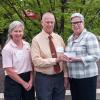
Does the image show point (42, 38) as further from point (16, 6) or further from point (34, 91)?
point (16, 6)

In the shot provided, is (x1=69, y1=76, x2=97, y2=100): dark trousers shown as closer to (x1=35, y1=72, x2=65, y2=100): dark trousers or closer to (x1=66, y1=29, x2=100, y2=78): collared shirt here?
(x1=66, y1=29, x2=100, y2=78): collared shirt

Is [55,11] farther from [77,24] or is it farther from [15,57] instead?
[15,57]

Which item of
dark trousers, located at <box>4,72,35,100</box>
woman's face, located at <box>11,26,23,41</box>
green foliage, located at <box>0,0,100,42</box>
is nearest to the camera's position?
woman's face, located at <box>11,26,23,41</box>

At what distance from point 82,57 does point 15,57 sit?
0.95 meters

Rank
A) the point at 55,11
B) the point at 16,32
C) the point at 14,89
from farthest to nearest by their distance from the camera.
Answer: the point at 55,11 → the point at 14,89 → the point at 16,32

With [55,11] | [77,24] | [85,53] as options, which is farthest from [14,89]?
[55,11]

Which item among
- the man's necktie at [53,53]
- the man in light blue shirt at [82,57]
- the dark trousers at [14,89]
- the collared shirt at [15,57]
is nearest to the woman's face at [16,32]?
the collared shirt at [15,57]

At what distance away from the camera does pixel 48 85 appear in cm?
543

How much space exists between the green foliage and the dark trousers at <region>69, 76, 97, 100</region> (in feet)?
7.66

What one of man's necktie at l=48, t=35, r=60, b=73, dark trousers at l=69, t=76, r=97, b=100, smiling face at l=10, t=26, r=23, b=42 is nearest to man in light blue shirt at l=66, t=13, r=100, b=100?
dark trousers at l=69, t=76, r=97, b=100

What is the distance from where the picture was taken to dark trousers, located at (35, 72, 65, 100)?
17.8 feet

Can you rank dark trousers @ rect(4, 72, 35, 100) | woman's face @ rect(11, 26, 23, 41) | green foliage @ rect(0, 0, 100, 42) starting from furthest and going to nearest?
green foliage @ rect(0, 0, 100, 42) → dark trousers @ rect(4, 72, 35, 100) → woman's face @ rect(11, 26, 23, 41)

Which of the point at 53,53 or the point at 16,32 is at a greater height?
the point at 16,32

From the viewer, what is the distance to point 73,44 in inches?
213
